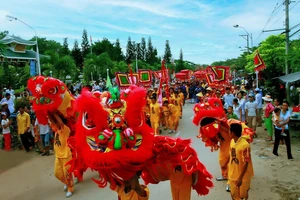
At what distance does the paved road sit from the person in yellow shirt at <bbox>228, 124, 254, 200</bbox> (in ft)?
3.80

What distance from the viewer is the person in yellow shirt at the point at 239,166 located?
4.27 m

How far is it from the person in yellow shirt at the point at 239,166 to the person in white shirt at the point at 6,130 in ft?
25.0

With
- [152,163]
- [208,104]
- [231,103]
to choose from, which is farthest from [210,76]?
[152,163]

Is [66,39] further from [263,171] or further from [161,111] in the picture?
[263,171]

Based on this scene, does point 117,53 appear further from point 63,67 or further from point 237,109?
point 237,109

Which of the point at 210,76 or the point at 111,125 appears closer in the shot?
the point at 111,125

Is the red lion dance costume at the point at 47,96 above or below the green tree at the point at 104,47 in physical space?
below

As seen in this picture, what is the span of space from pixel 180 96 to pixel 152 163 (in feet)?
34.3

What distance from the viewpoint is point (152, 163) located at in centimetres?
341

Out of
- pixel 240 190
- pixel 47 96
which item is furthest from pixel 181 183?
pixel 47 96

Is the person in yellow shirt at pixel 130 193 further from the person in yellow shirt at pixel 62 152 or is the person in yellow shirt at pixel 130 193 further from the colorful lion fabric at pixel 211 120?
the person in yellow shirt at pixel 62 152

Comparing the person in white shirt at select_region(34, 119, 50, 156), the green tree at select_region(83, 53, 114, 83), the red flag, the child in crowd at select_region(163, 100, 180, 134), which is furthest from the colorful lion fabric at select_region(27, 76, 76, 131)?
the green tree at select_region(83, 53, 114, 83)

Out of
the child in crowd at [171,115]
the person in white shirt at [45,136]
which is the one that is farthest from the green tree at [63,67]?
the person in white shirt at [45,136]

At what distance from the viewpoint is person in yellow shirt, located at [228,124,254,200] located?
4.27 meters
